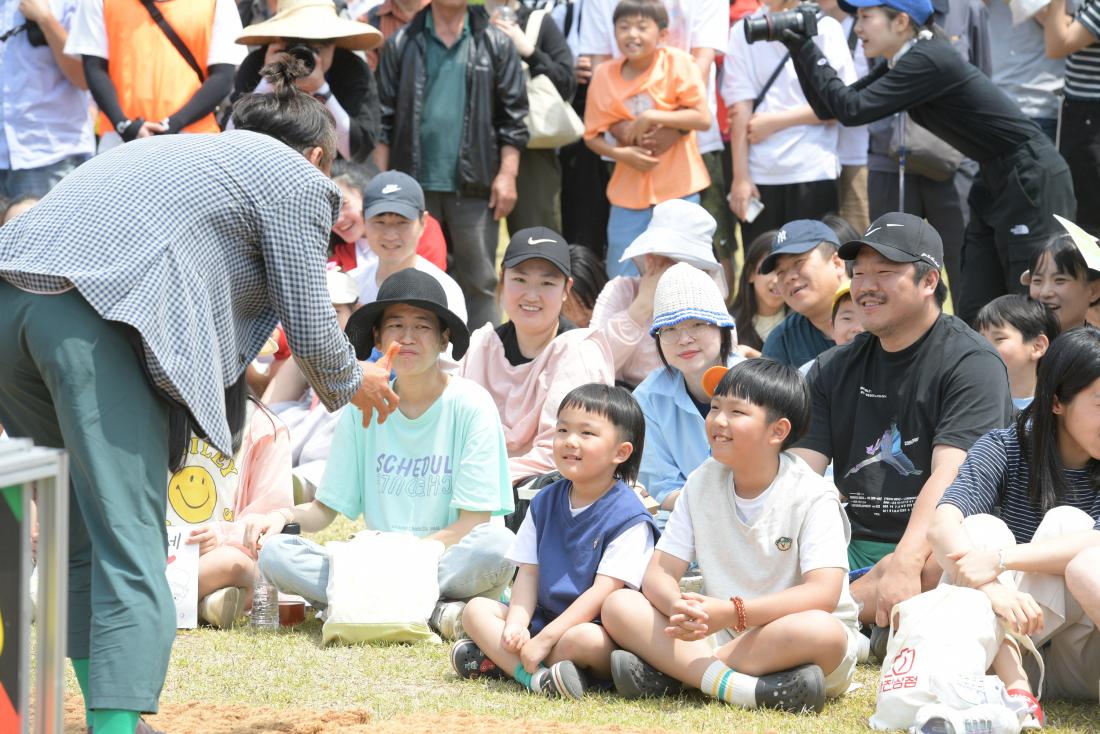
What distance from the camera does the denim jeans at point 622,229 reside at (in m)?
7.80

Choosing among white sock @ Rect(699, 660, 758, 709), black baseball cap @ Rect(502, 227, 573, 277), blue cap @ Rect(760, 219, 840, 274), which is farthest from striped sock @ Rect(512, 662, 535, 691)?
blue cap @ Rect(760, 219, 840, 274)

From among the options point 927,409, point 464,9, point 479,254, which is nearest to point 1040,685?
point 927,409

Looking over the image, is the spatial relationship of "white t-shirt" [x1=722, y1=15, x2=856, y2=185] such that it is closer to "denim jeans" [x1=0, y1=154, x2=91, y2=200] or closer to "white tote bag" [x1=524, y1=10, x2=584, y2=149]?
"white tote bag" [x1=524, y1=10, x2=584, y2=149]

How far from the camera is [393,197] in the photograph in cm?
701

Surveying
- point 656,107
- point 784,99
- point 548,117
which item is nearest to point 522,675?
point 656,107

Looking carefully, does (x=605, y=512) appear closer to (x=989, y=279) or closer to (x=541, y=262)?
(x=541, y=262)

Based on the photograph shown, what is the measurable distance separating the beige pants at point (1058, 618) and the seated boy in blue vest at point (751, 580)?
0.43 m

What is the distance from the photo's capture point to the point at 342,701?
4.21 meters

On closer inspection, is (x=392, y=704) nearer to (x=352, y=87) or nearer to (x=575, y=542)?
(x=575, y=542)

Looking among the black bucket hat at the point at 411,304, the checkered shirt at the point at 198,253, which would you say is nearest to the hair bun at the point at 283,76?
the checkered shirt at the point at 198,253

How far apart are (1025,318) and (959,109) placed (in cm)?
115

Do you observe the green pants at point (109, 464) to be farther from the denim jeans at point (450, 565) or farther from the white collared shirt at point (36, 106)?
the white collared shirt at point (36, 106)

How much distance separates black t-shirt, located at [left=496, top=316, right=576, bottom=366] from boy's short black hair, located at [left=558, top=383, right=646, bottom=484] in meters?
1.61

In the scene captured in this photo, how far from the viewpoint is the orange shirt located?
7727 mm
